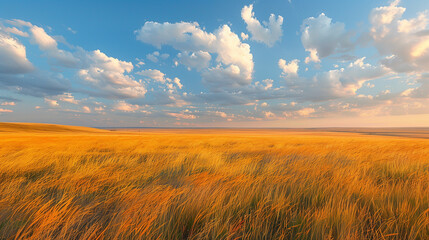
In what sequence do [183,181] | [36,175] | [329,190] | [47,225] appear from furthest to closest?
1. [36,175]
2. [183,181]
3. [329,190]
4. [47,225]

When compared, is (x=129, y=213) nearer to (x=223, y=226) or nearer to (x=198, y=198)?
(x=198, y=198)

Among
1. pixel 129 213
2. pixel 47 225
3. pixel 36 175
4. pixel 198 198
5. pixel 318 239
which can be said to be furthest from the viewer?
pixel 36 175

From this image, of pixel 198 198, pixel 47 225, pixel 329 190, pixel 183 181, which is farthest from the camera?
pixel 183 181

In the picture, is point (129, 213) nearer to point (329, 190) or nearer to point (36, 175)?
point (329, 190)

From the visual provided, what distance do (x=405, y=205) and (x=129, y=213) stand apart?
3503 mm

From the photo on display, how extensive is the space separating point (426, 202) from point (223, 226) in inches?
122

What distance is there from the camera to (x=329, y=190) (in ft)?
9.93

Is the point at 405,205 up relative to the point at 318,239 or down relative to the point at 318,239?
up

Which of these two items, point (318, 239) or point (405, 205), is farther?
point (405, 205)

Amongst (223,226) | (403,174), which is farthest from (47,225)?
(403,174)

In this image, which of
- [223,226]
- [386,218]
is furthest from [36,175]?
[386,218]

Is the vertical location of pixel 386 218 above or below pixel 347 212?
below

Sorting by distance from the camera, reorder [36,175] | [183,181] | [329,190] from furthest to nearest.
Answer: [36,175], [183,181], [329,190]

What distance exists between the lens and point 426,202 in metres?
2.62
